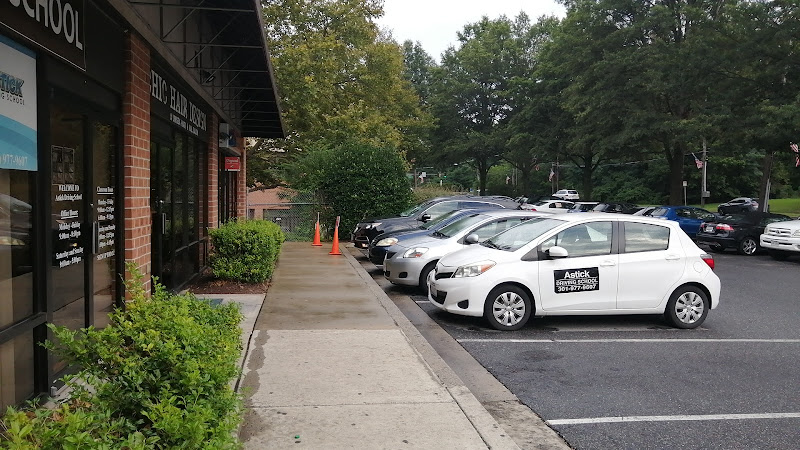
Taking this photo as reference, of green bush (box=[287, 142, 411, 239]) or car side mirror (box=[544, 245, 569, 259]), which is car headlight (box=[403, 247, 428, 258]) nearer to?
car side mirror (box=[544, 245, 569, 259])

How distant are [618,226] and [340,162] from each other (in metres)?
15.3

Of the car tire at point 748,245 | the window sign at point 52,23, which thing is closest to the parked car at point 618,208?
the car tire at point 748,245

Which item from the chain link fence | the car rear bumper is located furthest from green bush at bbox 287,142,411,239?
the car rear bumper

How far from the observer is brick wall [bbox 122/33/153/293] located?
6.43 metres

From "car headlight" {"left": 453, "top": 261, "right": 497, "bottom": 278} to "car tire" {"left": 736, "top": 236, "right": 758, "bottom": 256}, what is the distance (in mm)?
14950

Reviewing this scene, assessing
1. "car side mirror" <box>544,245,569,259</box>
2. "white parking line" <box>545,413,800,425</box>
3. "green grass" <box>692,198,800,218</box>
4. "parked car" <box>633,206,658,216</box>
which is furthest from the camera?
"green grass" <box>692,198,800,218</box>

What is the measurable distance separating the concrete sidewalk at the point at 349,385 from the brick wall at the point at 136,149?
148 centimetres

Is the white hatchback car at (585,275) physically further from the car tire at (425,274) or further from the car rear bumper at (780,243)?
the car rear bumper at (780,243)

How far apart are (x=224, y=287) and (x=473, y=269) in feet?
13.7

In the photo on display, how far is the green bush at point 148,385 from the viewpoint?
2.63 metres

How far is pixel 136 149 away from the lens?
6629 millimetres

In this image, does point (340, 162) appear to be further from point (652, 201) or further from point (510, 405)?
point (652, 201)

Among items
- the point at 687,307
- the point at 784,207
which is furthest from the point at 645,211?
the point at 784,207

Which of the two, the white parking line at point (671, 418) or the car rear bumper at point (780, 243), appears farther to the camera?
the car rear bumper at point (780, 243)
